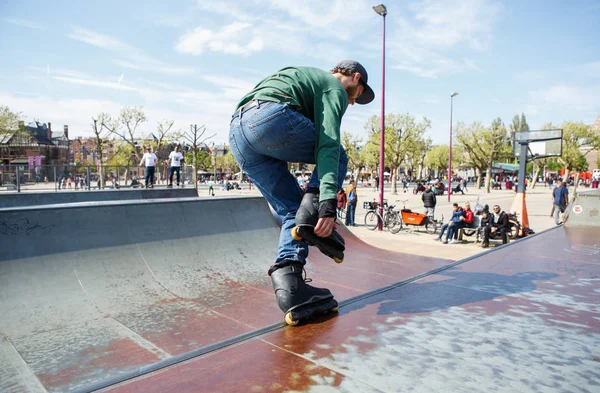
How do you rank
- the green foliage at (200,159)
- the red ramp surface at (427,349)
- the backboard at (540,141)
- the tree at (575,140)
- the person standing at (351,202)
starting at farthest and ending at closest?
the green foliage at (200,159)
the tree at (575,140)
the person standing at (351,202)
the backboard at (540,141)
the red ramp surface at (427,349)

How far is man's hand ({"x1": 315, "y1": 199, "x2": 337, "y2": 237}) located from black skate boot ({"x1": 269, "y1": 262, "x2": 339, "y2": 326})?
33cm

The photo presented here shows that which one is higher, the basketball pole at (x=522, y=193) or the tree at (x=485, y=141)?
the tree at (x=485, y=141)

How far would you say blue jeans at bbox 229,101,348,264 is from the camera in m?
1.90

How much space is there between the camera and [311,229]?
186 centimetres

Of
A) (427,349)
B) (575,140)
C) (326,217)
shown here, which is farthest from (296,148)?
(575,140)

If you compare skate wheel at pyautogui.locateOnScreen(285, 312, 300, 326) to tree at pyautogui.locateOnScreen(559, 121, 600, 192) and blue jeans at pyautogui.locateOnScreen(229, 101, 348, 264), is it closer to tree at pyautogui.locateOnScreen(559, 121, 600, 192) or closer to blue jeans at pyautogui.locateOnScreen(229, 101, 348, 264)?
blue jeans at pyautogui.locateOnScreen(229, 101, 348, 264)

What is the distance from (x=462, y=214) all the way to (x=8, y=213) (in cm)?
1112

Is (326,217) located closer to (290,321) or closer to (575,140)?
(290,321)

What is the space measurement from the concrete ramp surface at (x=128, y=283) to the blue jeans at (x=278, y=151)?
78 centimetres

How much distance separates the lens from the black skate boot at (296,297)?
73.2 inches

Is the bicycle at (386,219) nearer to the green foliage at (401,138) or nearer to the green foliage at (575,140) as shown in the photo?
the green foliage at (401,138)

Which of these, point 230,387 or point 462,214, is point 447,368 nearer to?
point 230,387

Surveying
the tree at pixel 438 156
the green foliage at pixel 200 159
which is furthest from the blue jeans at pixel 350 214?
the green foliage at pixel 200 159

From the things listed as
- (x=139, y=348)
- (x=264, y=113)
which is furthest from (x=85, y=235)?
(x=264, y=113)
